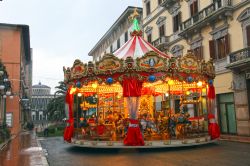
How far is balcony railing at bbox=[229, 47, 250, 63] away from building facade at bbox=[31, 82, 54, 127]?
9188cm

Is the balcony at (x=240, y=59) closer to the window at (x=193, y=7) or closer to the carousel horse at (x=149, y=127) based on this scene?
the window at (x=193, y=7)

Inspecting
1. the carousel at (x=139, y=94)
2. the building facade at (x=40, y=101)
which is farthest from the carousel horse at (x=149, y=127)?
the building facade at (x=40, y=101)

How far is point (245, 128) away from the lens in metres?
20.3

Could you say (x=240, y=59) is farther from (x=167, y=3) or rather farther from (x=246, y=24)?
(x=167, y=3)

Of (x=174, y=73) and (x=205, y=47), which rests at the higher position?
(x=205, y=47)

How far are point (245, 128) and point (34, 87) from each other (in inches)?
4281

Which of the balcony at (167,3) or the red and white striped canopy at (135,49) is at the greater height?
the balcony at (167,3)

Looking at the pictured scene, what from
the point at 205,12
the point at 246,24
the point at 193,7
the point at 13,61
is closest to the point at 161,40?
the point at 193,7

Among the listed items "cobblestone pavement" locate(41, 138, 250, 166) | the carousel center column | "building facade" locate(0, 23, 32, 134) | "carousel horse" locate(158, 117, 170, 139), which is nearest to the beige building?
"carousel horse" locate(158, 117, 170, 139)

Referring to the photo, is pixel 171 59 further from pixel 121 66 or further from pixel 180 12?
pixel 180 12

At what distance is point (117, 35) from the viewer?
4459cm

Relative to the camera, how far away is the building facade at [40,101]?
110m

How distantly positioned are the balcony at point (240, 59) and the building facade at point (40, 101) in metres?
91.9

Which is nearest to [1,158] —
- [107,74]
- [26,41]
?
[107,74]
